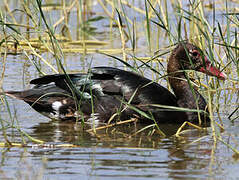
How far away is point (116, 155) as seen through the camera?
15.7 ft

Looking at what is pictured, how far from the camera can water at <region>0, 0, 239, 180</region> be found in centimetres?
430

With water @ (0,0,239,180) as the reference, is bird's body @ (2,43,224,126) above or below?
above

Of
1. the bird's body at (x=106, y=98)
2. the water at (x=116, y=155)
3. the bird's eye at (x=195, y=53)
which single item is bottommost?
the water at (x=116, y=155)

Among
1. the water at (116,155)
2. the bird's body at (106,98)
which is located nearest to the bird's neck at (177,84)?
the bird's body at (106,98)

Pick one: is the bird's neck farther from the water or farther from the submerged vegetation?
the water

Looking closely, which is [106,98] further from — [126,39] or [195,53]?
[126,39]

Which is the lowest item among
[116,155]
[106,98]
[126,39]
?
[116,155]

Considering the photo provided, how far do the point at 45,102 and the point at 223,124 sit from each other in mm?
1917

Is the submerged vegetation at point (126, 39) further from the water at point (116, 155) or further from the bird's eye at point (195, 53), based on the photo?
the water at point (116, 155)

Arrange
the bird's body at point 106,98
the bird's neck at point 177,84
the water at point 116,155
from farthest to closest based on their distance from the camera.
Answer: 1. the bird's neck at point 177,84
2. the bird's body at point 106,98
3. the water at point 116,155

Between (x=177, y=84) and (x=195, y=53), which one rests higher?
(x=195, y=53)

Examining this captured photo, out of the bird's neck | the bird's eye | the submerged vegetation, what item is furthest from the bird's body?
the bird's eye

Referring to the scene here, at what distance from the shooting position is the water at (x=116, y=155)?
4.30 m

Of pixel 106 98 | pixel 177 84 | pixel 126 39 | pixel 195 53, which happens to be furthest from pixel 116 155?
pixel 126 39
